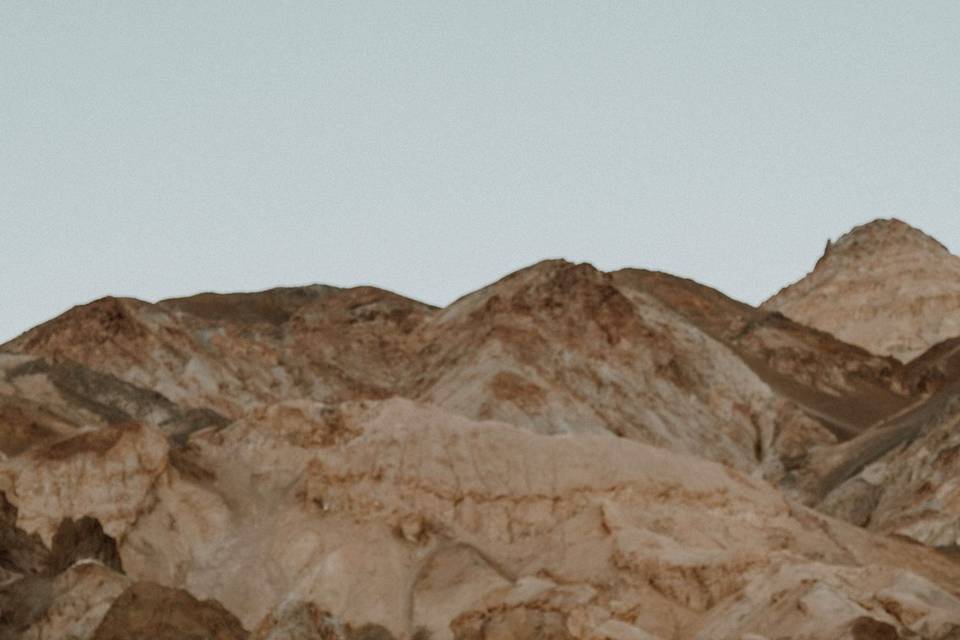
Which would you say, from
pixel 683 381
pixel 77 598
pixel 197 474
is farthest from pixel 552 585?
pixel 683 381

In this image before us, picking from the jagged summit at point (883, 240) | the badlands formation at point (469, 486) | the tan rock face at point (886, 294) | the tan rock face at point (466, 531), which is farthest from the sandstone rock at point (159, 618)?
the jagged summit at point (883, 240)

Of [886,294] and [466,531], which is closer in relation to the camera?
[466,531]

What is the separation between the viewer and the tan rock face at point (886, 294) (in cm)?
15000

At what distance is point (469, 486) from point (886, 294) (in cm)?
8991

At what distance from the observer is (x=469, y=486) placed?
6844 cm

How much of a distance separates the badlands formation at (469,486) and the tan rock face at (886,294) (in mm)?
29428

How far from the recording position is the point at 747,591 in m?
58.2

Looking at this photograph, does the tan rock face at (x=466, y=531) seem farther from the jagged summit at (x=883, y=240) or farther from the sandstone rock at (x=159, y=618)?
the jagged summit at (x=883, y=240)

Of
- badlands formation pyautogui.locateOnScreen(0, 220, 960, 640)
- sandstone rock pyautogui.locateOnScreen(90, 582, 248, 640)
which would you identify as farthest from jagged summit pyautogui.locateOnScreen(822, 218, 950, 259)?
sandstone rock pyautogui.locateOnScreen(90, 582, 248, 640)

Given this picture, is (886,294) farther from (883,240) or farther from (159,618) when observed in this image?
(159,618)

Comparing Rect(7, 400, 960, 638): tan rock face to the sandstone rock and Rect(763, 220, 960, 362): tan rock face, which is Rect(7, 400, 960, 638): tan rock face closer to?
the sandstone rock

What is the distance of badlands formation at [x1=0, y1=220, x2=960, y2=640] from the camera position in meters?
56.0

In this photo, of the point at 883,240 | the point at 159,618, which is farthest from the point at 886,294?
the point at 159,618

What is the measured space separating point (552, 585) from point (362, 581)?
800cm
